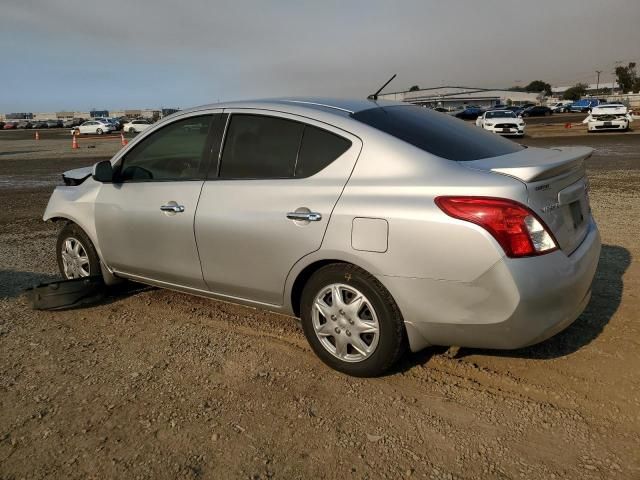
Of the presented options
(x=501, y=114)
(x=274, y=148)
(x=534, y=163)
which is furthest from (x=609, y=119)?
(x=274, y=148)

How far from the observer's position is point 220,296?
3.95 metres

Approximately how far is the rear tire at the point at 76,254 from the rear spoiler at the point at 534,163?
325cm

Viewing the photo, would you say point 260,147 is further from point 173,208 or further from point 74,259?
point 74,259

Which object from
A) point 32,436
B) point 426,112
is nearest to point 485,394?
point 426,112

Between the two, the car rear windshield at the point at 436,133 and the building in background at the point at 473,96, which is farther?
the building in background at the point at 473,96

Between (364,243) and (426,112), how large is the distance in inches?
59.6

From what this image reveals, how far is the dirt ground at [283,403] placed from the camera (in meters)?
2.60

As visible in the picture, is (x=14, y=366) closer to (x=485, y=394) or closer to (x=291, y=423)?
(x=291, y=423)

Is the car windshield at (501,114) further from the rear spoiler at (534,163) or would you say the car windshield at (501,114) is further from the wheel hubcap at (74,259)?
the wheel hubcap at (74,259)

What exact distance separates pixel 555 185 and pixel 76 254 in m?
3.94

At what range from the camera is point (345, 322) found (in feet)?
10.8

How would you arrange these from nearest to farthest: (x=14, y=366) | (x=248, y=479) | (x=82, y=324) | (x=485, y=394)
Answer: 1. (x=248, y=479)
2. (x=485, y=394)
3. (x=14, y=366)
4. (x=82, y=324)

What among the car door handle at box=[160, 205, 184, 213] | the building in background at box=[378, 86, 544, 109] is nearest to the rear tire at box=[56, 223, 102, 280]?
the car door handle at box=[160, 205, 184, 213]

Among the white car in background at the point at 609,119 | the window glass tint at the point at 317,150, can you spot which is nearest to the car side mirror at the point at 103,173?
the window glass tint at the point at 317,150
